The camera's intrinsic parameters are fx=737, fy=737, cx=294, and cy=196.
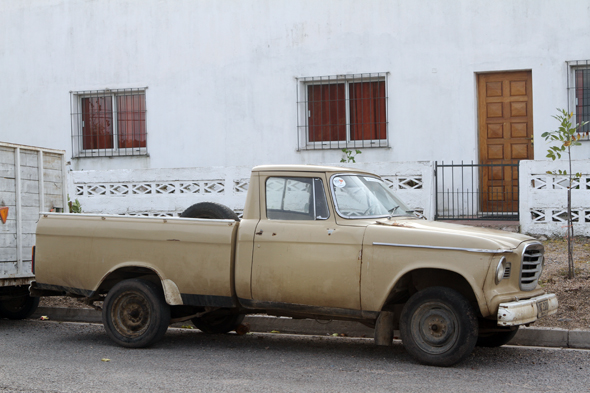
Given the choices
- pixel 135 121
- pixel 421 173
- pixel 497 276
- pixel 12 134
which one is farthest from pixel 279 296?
pixel 12 134

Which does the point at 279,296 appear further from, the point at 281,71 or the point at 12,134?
the point at 12,134

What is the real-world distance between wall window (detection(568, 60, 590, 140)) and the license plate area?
24.7 feet

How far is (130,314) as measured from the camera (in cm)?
757

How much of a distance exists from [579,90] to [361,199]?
315 inches

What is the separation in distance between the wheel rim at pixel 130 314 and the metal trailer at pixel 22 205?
6.28ft

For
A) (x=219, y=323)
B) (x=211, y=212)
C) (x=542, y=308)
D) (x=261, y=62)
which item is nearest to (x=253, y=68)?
(x=261, y=62)

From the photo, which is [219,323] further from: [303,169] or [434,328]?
[434,328]

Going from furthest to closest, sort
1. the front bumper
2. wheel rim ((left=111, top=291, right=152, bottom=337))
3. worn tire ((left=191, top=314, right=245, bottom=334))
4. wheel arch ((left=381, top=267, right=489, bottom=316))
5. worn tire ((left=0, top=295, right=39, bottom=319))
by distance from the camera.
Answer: worn tire ((left=0, top=295, right=39, bottom=319)), worn tire ((left=191, top=314, right=245, bottom=334)), wheel rim ((left=111, top=291, right=152, bottom=337)), wheel arch ((left=381, top=267, right=489, bottom=316)), the front bumper

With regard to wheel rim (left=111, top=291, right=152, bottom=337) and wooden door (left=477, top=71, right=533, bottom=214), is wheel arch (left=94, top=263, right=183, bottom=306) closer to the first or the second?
wheel rim (left=111, top=291, right=152, bottom=337)

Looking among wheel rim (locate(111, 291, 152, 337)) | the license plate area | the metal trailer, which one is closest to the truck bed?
Answer: wheel rim (locate(111, 291, 152, 337))

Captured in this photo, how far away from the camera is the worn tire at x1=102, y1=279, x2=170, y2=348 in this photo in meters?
7.41

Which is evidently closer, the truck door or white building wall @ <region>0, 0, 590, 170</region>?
the truck door

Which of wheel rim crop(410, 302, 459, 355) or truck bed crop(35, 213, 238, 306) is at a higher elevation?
truck bed crop(35, 213, 238, 306)

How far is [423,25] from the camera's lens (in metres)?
14.0
